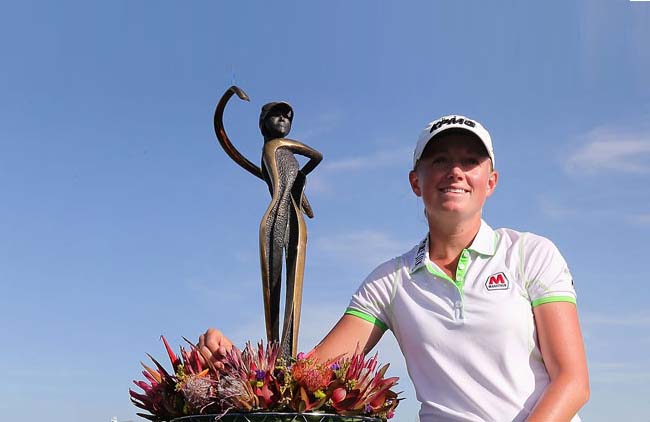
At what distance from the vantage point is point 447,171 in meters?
2.78

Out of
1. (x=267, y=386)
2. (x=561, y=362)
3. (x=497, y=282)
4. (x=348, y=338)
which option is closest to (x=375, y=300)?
(x=348, y=338)

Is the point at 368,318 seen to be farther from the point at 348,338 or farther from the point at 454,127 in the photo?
the point at 454,127

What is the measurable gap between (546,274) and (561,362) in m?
0.30

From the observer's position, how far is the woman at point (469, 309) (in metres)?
2.55

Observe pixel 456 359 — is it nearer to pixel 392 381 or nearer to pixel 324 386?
Result: pixel 392 381

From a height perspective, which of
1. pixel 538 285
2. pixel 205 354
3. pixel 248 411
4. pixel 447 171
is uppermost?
pixel 447 171

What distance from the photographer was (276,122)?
4.54 m

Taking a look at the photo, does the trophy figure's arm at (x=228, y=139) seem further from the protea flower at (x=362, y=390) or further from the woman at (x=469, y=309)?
the protea flower at (x=362, y=390)

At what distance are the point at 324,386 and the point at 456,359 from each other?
0.71m

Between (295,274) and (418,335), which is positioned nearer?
(418,335)

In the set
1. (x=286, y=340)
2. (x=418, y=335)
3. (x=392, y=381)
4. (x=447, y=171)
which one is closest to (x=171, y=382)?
(x=392, y=381)

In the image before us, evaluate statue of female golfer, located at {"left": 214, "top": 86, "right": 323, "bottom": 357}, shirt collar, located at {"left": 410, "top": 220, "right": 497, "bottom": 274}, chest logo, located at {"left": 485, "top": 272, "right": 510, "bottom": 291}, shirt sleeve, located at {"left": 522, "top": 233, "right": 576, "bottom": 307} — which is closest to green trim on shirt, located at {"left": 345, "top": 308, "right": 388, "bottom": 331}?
shirt collar, located at {"left": 410, "top": 220, "right": 497, "bottom": 274}

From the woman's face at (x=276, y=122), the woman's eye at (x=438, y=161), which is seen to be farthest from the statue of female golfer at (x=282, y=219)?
the woman's eye at (x=438, y=161)

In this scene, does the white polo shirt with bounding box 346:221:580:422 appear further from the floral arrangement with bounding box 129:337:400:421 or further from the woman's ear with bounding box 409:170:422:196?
the floral arrangement with bounding box 129:337:400:421
